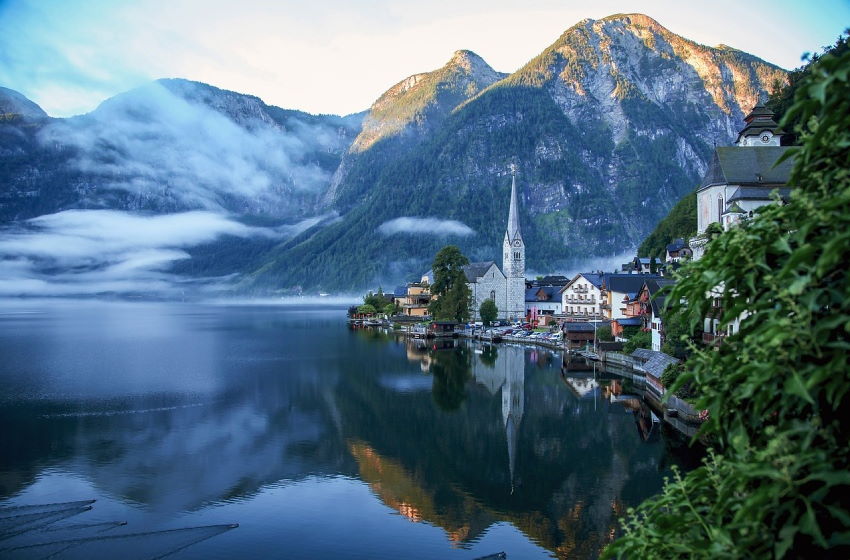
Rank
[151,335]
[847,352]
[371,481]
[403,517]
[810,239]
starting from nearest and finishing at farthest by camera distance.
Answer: [847,352] → [810,239] → [403,517] → [371,481] → [151,335]

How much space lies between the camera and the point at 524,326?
374 feet

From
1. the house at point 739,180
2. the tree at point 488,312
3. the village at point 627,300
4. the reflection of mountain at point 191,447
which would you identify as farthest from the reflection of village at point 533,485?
the tree at point 488,312

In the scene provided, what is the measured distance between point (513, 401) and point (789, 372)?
46.6 metres

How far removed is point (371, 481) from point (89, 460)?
1566cm

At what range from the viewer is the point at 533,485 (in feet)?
98.2

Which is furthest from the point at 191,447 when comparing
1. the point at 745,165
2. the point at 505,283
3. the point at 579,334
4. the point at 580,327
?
the point at 505,283

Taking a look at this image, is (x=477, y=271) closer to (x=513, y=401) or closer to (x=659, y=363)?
(x=659, y=363)

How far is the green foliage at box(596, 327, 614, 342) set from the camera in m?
75.6

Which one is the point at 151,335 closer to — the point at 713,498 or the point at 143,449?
the point at 143,449

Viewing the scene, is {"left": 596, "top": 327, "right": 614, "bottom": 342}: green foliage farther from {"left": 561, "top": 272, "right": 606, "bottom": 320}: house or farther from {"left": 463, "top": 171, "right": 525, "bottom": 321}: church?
{"left": 463, "top": 171, "right": 525, "bottom": 321}: church

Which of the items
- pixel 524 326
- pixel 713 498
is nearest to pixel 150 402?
pixel 713 498

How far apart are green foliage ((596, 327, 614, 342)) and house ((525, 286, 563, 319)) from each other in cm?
4566

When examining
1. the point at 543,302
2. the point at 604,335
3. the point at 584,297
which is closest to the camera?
the point at 604,335

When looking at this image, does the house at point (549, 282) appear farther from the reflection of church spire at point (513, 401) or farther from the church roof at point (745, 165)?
the church roof at point (745, 165)
